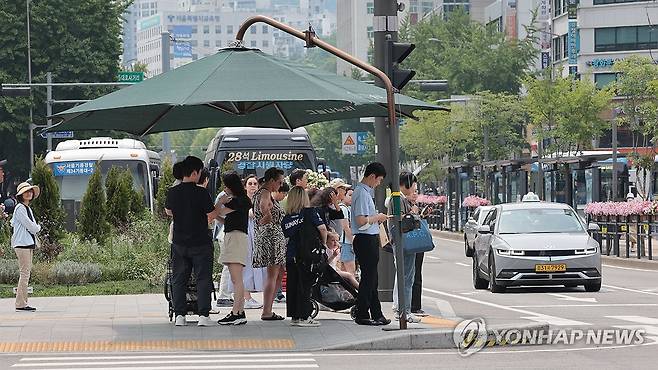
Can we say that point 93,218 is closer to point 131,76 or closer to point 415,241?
point 415,241

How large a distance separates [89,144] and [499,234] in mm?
20791

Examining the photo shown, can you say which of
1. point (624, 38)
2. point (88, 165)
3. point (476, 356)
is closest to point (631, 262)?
point (88, 165)

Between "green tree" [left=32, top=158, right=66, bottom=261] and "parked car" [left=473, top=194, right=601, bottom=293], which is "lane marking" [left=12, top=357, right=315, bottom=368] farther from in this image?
"green tree" [left=32, top=158, right=66, bottom=261]

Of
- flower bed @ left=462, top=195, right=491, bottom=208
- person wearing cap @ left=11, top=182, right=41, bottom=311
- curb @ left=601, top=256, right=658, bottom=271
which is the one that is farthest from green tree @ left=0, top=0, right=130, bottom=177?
person wearing cap @ left=11, top=182, right=41, bottom=311

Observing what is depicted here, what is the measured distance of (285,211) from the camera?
17109mm

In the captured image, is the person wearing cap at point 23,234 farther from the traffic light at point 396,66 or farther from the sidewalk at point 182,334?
the traffic light at point 396,66

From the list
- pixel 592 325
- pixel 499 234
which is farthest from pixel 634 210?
pixel 592 325

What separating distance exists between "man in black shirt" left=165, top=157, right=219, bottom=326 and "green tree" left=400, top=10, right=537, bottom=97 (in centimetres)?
7012

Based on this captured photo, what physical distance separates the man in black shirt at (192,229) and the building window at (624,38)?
254 ft

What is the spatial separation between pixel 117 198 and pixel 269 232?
680 inches

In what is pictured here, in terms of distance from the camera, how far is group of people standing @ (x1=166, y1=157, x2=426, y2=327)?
1658 cm

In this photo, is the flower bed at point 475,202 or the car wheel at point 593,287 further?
the flower bed at point 475,202

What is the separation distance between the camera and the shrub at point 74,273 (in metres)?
26.1

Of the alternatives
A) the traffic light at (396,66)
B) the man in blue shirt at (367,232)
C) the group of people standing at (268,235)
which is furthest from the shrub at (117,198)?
the man in blue shirt at (367,232)
